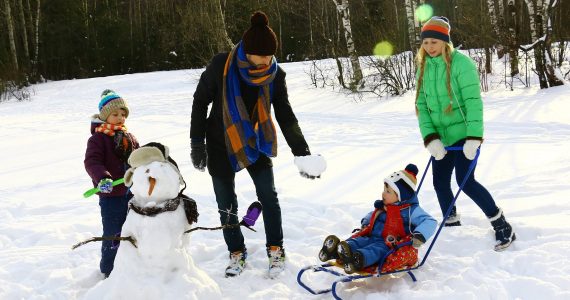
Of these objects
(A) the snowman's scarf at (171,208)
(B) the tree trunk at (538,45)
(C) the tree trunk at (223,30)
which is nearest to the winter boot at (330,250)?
(A) the snowman's scarf at (171,208)

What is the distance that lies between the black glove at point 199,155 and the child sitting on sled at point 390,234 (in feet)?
3.21

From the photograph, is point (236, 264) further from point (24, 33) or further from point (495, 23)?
point (24, 33)

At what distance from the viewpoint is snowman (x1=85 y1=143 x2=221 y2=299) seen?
2656 mm

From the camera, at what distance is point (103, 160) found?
3.42m

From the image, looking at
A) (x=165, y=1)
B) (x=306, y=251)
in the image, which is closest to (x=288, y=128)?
(x=306, y=251)

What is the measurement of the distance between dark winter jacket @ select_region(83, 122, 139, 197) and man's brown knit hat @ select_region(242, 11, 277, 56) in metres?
1.13

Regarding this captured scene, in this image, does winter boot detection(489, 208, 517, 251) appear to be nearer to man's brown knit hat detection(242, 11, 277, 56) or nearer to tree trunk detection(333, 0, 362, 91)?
man's brown knit hat detection(242, 11, 277, 56)

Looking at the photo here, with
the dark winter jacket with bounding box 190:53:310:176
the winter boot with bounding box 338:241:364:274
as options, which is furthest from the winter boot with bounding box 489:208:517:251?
the dark winter jacket with bounding box 190:53:310:176

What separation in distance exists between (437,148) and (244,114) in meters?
1.47

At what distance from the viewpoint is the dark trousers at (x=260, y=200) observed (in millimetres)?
3580

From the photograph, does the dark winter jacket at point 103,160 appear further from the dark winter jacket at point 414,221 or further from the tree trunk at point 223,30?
the tree trunk at point 223,30

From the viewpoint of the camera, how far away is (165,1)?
28.6 metres

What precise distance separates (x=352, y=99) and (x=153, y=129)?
546 centimetres

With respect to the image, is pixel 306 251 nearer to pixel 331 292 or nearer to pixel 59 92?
pixel 331 292
